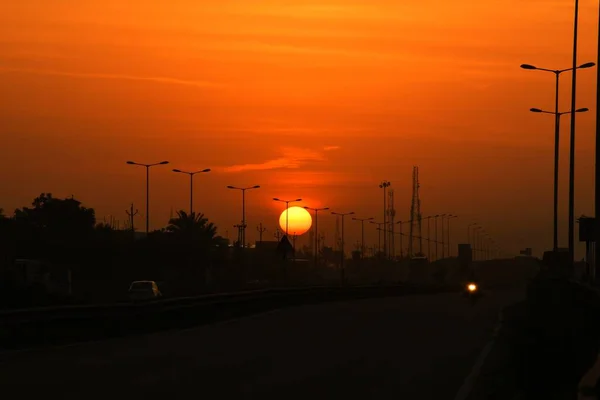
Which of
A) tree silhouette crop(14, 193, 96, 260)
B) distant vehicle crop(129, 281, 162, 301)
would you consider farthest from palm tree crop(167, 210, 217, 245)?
distant vehicle crop(129, 281, 162, 301)

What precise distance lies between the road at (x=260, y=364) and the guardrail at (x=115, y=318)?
112 cm

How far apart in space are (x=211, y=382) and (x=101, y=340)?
10.5 m

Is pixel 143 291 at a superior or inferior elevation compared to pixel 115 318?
inferior

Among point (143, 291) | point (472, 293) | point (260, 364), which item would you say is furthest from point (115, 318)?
point (472, 293)

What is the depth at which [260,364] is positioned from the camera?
2059 centimetres

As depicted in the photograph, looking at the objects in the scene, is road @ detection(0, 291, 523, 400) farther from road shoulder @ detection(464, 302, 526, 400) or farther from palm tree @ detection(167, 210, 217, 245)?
palm tree @ detection(167, 210, 217, 245)

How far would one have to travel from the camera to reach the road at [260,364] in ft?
53.9

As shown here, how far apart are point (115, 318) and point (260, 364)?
9829mm

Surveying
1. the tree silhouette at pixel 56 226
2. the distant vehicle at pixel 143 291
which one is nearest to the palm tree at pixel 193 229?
the tree silhouette at pixel 56 226

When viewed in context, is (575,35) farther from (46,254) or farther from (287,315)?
(46,254)

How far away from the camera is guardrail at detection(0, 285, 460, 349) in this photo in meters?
25.5

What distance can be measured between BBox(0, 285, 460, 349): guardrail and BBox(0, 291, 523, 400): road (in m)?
1.12

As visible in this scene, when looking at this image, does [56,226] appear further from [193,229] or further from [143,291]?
[143,291]

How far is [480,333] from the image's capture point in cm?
3102
